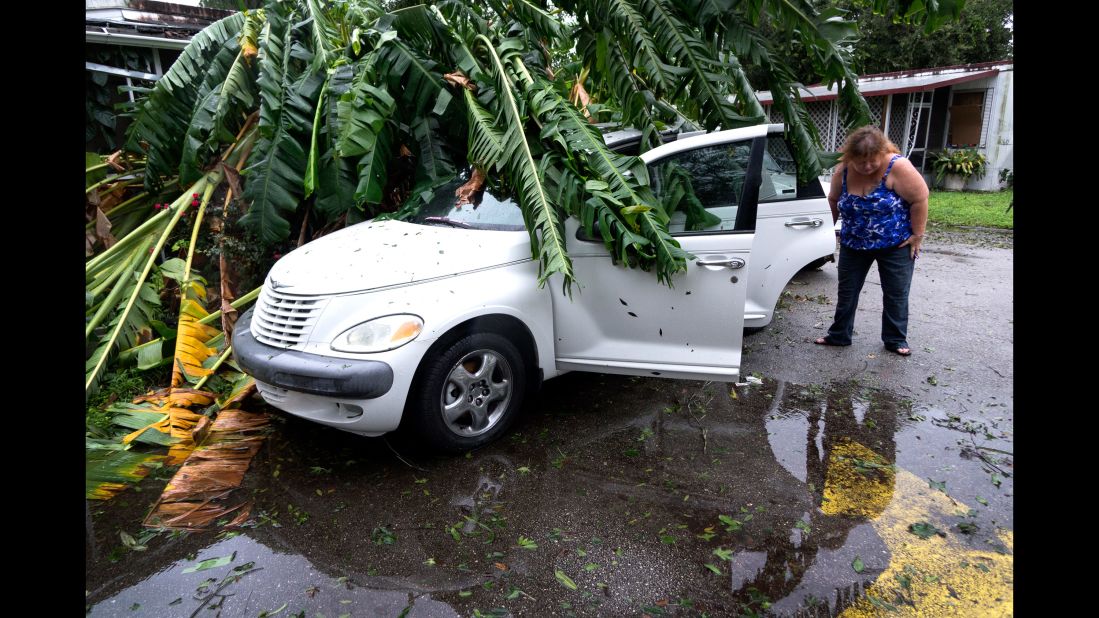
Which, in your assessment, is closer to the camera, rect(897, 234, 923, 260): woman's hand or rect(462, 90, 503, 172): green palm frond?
rect(462, 90, 503, 172): green palm frond

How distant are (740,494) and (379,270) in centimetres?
238

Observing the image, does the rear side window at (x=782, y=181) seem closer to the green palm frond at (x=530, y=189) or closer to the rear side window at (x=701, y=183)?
the rear side window at (x=701, y=183)

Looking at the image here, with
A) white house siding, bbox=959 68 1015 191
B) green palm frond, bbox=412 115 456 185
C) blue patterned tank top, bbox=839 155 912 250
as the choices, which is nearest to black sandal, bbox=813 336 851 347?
blue patterned tank top, bbox=839 155 912 250

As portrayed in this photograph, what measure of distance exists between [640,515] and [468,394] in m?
1.23

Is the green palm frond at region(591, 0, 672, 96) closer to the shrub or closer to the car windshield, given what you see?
the car windshield

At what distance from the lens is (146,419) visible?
14.4 feet

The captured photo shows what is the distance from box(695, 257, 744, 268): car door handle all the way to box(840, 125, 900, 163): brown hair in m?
1.72

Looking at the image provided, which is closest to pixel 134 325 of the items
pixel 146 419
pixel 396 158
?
pixel 146 419

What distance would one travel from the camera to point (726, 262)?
3891 millimetres

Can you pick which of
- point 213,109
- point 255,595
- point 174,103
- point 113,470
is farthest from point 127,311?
point 255,595

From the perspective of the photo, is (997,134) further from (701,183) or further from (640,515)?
(640,515)

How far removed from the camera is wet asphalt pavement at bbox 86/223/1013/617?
2.74 metres

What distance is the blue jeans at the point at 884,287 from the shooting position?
5.05m
